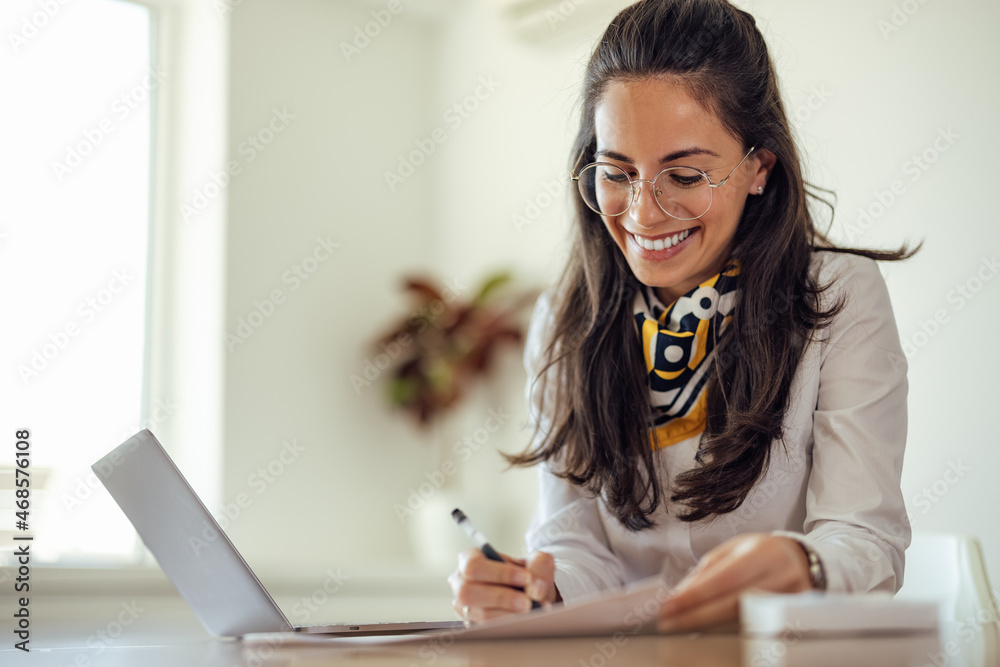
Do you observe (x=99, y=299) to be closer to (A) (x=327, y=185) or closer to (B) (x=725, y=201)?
(A) (x=327, y=185)

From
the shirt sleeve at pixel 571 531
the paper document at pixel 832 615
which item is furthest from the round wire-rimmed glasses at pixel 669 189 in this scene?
the paper document at pixel 832 615

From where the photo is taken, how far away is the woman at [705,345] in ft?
4.16

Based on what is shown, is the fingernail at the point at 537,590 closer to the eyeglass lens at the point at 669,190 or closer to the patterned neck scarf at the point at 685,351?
the patterned neck scarf at the point at 685,351

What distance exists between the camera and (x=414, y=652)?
0.71m

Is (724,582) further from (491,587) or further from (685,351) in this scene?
(685,351)

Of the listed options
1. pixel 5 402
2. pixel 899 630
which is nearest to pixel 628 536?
pixel 899 630

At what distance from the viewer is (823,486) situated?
1.20m

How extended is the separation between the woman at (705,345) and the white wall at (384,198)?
1121 mm

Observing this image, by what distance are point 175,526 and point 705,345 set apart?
87cm

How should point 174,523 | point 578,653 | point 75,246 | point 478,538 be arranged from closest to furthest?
point 578,653 → point 174,523 → point 478,538 → point 75,246

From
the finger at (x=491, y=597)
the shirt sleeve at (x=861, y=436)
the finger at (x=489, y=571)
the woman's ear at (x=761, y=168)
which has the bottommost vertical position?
the finger at (x=491, y=597)

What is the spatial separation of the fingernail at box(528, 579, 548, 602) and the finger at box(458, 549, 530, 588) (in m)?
0.01

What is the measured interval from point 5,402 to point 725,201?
2.65 metres

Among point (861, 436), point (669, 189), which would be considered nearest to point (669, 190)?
point (669, 189)
